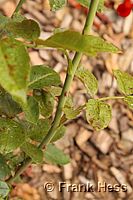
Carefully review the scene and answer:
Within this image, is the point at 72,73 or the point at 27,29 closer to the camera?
the point at 27,29

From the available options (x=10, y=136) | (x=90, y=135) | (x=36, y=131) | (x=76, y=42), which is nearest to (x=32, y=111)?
(x=10, y=136)

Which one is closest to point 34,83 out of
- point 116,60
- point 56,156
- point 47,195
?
point 56,156

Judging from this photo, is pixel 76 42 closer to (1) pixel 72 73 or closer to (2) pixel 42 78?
(1) pixel 72 73

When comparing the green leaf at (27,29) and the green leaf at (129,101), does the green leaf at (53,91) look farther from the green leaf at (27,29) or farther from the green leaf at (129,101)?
the green leaf at (27,29)

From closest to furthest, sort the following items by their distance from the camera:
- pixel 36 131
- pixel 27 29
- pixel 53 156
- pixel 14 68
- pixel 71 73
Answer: pixel 14 68, pixel 27 29, pixel 71 73, pixel 36 131, pixel 53 156

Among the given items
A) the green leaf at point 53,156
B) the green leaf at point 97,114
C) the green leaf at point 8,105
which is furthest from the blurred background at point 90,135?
the green leaf at point 97,114

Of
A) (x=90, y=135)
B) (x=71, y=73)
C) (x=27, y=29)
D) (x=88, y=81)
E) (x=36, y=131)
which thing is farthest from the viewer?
(x=90, y=135)

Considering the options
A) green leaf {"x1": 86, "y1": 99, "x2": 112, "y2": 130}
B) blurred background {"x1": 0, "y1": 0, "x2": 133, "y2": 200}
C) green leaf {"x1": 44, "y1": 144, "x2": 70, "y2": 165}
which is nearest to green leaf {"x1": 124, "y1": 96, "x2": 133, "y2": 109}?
green leaf {"x1": 86, "y1": 99, "x2": 112, "y2": 130}
